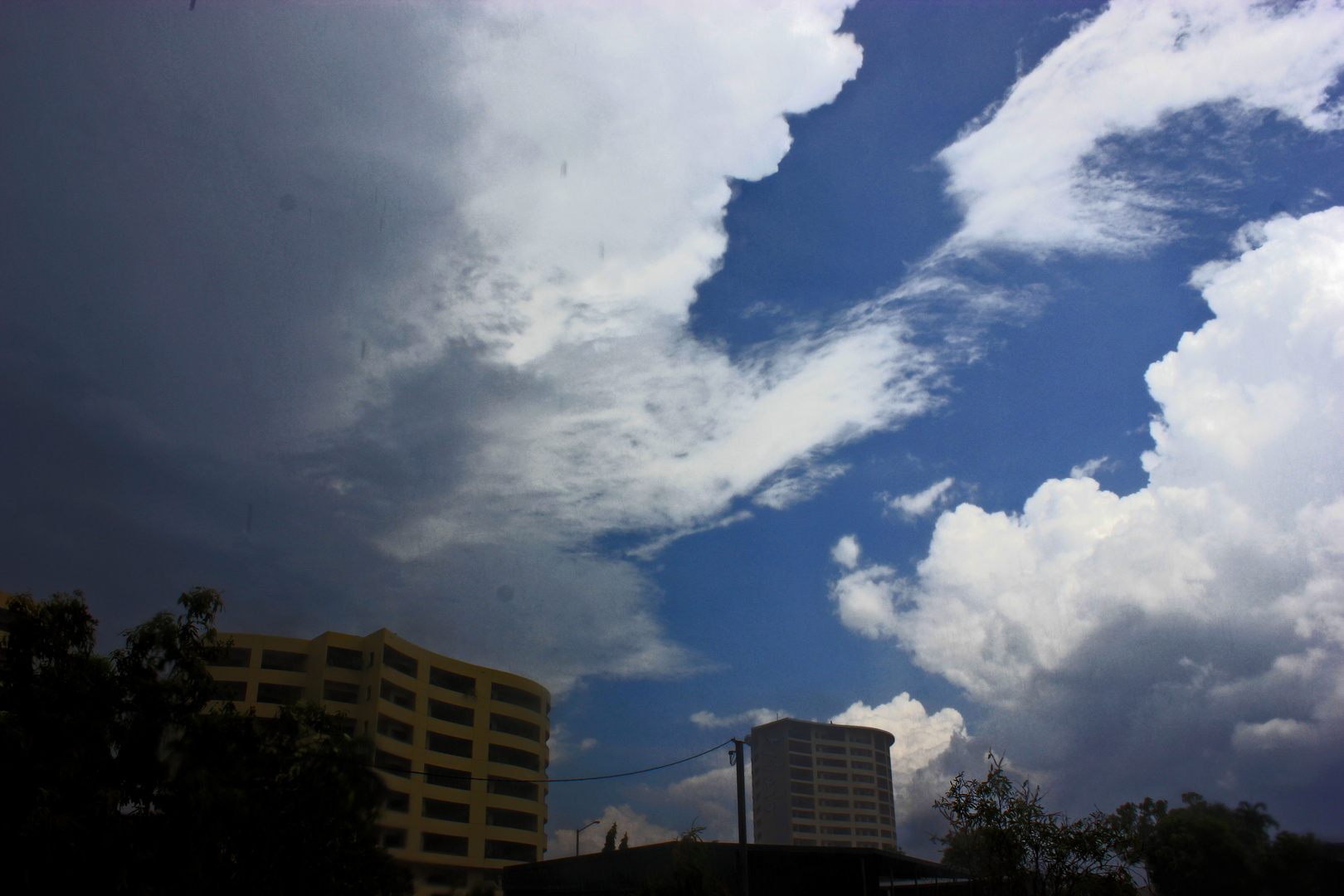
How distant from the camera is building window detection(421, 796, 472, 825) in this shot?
2338 inches

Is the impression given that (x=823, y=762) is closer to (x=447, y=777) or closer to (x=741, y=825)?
(x=447, y=777)

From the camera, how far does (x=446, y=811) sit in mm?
60125

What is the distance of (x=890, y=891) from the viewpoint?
104 ft

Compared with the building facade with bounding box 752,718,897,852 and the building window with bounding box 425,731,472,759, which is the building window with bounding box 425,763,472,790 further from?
the building facade with bounding box 752,718,897,852

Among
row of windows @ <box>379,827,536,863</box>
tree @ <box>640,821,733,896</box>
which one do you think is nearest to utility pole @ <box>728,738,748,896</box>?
tree @ <box>640,821,733,896</box>

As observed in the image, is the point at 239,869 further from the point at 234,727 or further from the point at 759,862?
the point at 759,862

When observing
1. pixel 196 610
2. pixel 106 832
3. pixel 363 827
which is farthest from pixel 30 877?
pixel 363 827

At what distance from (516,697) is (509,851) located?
1157cm

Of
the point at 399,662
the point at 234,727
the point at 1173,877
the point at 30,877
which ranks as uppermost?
the point at 399,662

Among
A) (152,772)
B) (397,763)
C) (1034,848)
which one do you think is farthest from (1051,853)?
(397,763)

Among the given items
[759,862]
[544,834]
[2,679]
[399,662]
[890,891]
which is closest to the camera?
[2,679]

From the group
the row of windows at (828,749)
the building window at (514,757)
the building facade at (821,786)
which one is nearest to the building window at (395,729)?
the building window at (514,757)

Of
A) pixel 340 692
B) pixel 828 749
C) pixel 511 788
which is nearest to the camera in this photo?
pixel 340 692

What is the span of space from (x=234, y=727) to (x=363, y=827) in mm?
5182
